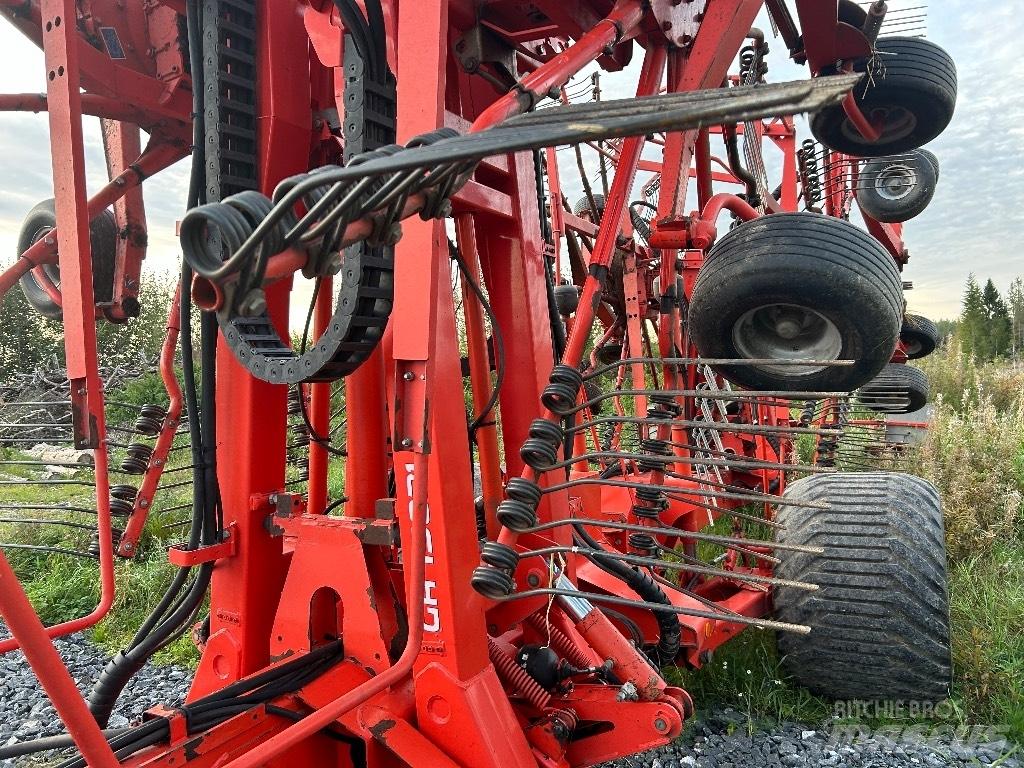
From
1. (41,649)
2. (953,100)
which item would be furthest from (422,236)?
(953,100)

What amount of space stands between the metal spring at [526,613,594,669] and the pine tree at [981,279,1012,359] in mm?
33413

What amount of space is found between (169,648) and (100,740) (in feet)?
12.6

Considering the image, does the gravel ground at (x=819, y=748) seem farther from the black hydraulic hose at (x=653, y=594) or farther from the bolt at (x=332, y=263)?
the bolt at (x=332, y=263)

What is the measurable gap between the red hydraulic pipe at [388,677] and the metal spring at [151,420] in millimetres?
1988

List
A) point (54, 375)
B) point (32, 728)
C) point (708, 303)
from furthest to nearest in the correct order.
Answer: point (54, 375) < point (32, 728) < point (708, 303)

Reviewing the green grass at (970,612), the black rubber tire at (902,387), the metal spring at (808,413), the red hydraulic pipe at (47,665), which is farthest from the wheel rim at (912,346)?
the red hydraulic pipe at (47,665)

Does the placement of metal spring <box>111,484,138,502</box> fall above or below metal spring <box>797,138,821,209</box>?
below

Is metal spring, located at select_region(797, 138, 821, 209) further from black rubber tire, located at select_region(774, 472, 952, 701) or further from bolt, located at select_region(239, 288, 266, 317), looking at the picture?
bolt, located at select_region(239, 288, 266, 317)

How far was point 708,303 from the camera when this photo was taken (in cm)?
257

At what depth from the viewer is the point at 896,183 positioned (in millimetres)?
6371

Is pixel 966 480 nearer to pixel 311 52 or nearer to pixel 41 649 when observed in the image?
pixel 311 52

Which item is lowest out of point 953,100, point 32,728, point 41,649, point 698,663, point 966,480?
point 32,728

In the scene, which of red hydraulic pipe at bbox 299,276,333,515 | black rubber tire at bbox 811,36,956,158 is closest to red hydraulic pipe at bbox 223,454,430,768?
red hydraulic pipe at bbox 299,276,333,515

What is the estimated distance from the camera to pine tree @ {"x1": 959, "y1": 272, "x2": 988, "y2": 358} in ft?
104
